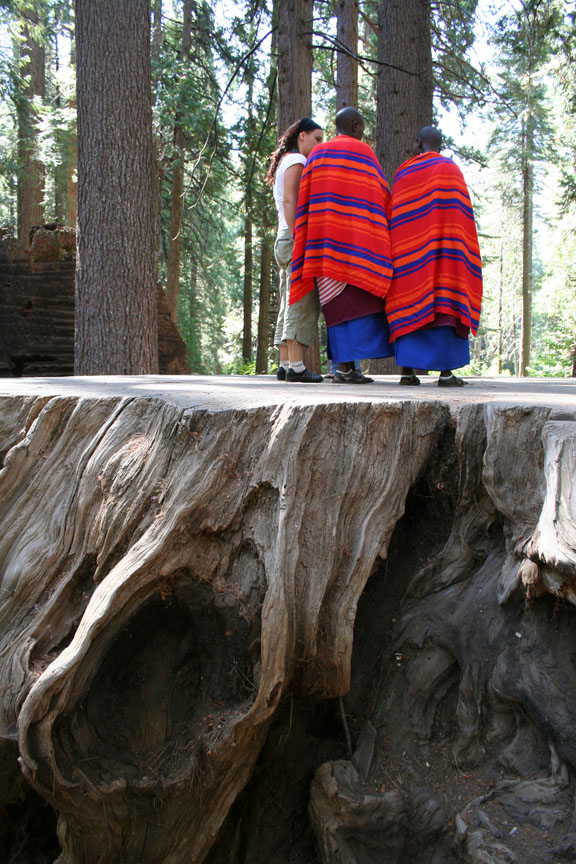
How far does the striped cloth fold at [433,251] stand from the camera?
4.34 m

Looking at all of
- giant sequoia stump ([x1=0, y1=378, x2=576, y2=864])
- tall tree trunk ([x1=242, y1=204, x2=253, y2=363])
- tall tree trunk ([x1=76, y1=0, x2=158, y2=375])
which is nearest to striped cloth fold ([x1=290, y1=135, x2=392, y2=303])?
giant sequoia stump ([x1=0, y1=378, x2=576, y2=864])

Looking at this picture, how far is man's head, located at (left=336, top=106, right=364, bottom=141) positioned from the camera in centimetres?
456

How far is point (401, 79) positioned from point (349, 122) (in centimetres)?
469

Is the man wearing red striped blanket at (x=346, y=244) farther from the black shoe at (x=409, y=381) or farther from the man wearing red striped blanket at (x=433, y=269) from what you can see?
the black shoe at (x=409, y=381)

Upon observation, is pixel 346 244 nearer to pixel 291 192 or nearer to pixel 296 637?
pixel 291 192

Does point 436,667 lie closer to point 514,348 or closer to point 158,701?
point 158,701

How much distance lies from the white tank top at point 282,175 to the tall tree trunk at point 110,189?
2.05 metres

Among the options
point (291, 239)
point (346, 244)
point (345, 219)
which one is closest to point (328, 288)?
point (346, 244)

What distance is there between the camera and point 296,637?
234cm

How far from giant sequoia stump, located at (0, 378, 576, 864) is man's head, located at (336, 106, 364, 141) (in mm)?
2795

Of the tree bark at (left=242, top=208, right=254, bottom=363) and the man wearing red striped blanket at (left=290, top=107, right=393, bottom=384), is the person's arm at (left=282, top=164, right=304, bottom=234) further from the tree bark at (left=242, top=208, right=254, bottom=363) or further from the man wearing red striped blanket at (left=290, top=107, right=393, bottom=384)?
the tree bark at (left=242, top=208, right=254, bottom=363)

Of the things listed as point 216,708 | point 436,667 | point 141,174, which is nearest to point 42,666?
point 216,708

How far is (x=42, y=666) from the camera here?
2441 mm

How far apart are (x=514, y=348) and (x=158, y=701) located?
3626 cm
